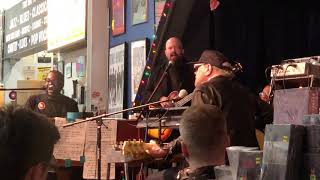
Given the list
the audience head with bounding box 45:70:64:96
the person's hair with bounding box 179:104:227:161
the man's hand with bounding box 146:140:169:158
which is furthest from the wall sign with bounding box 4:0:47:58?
the person's hair with bounding box 179:104:227:161

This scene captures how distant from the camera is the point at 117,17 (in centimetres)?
712

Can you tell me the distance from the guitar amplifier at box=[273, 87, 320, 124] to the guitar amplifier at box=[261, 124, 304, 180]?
1.27m

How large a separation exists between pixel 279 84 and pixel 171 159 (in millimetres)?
887

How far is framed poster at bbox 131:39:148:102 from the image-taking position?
6.39 meters

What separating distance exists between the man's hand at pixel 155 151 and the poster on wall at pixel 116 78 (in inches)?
119

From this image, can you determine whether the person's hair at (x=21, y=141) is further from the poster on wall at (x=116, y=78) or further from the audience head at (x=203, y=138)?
the poster on wall at (x=116, y=78)

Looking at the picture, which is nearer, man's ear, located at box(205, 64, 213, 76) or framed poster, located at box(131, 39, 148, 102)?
man's ear, located at box(205, 64, 213, 76)

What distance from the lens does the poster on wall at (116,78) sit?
6.85m

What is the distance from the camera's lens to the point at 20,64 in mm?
11609

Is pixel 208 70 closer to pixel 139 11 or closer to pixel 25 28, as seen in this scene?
pixel 139 11

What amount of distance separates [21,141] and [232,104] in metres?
2.44

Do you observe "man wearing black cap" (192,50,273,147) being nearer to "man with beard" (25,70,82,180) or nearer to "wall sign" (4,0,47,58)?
"man with beard" (25,70,82,180)

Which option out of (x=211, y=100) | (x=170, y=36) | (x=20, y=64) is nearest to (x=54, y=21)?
(x=20, y=64)

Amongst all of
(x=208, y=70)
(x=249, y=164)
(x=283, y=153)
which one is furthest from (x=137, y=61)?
(x=283, y=153)
